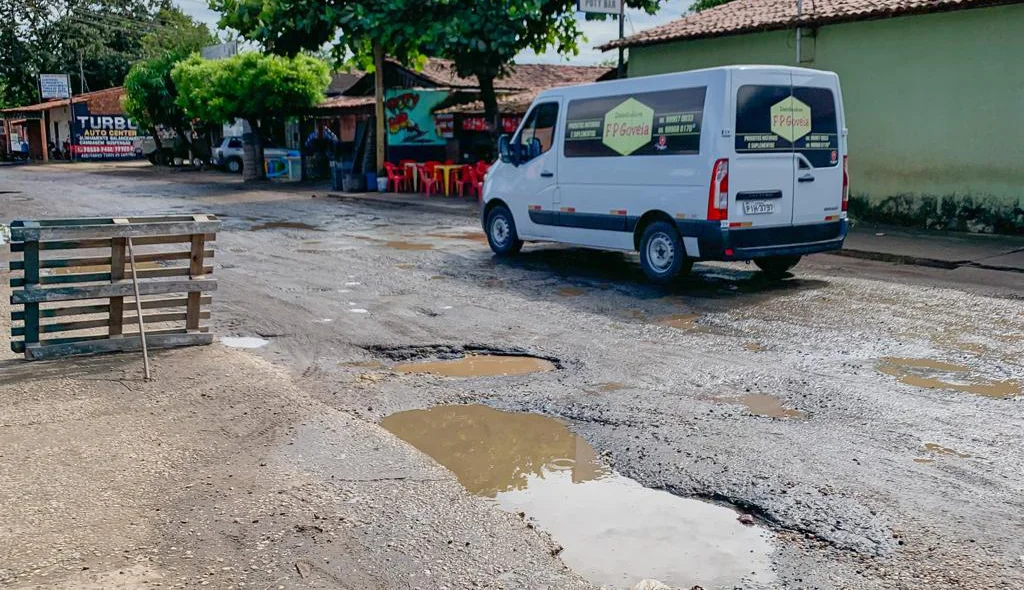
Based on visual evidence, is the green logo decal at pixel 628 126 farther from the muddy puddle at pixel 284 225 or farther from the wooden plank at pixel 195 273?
the muddy puddle at pixel 284 225

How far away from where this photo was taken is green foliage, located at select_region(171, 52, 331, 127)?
32250 millimetres

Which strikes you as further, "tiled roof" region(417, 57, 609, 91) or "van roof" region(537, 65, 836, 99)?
"tiled roof" region(417, 57, 609, 91)

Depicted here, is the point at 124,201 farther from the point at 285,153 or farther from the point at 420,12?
the point at 285,153

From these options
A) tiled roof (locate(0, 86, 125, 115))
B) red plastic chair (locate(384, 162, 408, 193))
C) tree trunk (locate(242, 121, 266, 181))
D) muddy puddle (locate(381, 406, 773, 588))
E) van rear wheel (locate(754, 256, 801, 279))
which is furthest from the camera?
tiled roof (locate(0, 86, 125, 115))

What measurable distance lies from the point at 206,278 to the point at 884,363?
17.0 feet

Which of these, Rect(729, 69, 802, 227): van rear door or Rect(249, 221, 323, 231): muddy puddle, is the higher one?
Rect(729, 69, 802, 227): van rear door

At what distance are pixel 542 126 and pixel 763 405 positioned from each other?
6660 millimetres

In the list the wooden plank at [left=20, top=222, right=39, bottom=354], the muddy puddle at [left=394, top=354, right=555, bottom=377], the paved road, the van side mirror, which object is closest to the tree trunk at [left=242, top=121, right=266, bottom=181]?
the paved road

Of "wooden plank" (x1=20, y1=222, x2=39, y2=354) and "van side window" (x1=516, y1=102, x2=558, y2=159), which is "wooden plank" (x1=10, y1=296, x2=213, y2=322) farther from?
"van side window" (x1=516, y1=102, x2=558, y2=159)

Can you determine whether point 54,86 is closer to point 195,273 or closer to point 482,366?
point 195,273

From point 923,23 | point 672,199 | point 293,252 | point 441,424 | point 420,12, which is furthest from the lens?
point 420,12

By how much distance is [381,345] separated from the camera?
25.1 ft

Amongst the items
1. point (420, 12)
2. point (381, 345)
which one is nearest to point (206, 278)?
point (381, 345)

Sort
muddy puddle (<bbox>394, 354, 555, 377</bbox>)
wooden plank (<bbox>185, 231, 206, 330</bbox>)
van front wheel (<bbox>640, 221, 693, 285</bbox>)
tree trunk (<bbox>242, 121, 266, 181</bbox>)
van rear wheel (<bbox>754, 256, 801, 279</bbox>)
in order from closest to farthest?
muddy puddle (<bbox>394, 354, 555, 377</bbox>), wooden plank (<bbox>185, 231, 206, 330</bbox>), van front wheel (<bbox>640, 221, 693, 285</bbox>), van rear wheel (<bbox>754, 256, 801, 279</bbox>), tree trunk (<bbox>242, 121, 266, 181</bbox>)
